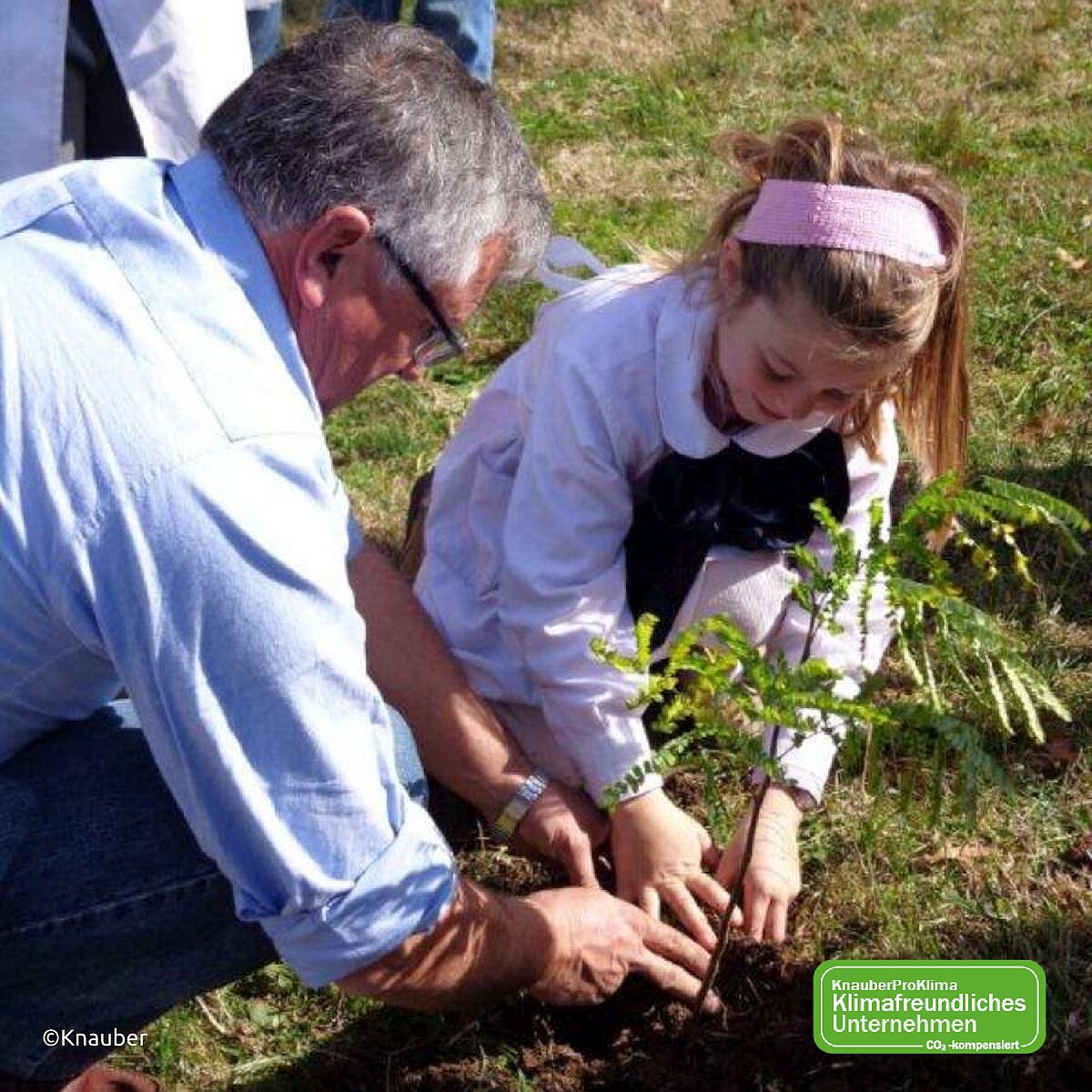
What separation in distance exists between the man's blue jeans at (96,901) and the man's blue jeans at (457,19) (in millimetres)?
3113

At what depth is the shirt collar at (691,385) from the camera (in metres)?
2.62

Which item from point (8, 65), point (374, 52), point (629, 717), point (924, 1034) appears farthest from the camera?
point (8, 65)

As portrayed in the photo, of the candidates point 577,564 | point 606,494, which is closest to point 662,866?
point 577,564

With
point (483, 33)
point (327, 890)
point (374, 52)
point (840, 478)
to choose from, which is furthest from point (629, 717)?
point (483, 33)

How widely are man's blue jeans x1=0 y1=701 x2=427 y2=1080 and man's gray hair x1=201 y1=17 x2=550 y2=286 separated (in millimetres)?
787

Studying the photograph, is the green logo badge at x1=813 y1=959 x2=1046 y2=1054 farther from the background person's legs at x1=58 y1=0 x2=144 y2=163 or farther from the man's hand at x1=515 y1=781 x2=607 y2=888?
the background person's legs at x1=58 y1=0 x2=144 y2=163

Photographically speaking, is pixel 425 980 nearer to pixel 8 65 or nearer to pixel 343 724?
pixel 343 724

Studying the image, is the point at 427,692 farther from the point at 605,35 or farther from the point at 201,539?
the point at 605,35

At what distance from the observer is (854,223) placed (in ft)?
7.98

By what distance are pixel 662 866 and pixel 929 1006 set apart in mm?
470

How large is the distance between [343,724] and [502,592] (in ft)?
3.31

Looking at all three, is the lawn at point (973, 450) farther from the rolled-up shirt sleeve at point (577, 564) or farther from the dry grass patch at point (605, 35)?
the rolled-up shirt sleeve at point (577, 564)

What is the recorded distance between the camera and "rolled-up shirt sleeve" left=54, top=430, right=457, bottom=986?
167 centimetres

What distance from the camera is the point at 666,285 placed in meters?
2.74
